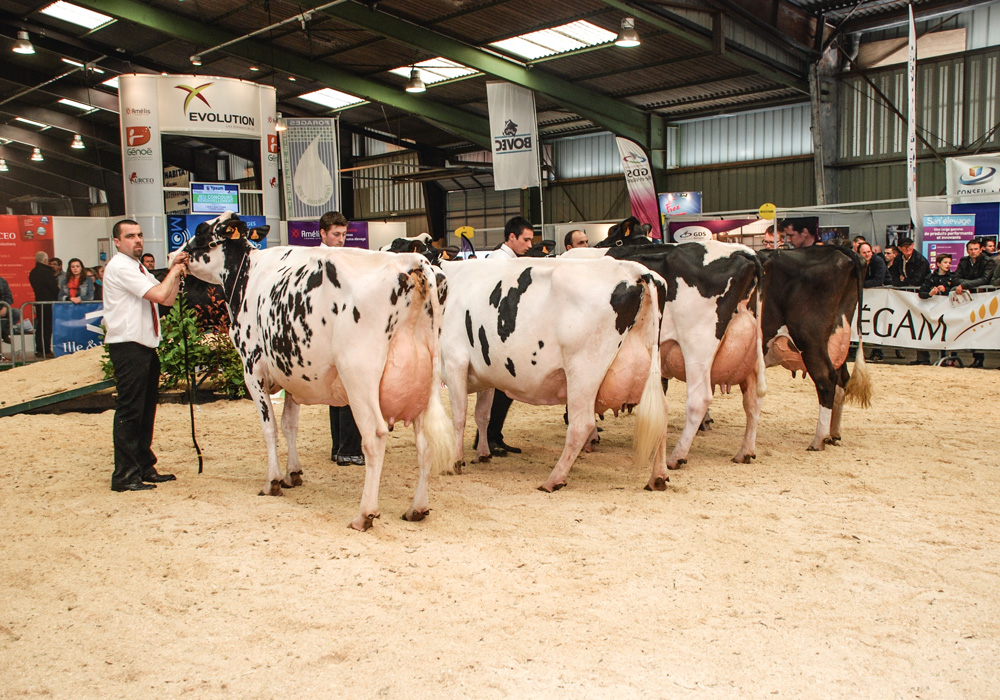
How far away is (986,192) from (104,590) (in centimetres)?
1476

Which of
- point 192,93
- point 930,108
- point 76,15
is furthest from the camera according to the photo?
point 76,15

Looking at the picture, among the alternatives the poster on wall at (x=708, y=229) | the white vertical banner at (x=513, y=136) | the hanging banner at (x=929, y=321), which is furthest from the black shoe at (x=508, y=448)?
the poster on wall at (x=708, y=229)

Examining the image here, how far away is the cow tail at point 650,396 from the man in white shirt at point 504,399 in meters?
1.67

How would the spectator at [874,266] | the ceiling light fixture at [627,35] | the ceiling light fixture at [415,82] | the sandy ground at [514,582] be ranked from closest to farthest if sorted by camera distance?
the sandy ground at [514,582], the spectator at [874,266], the ceiling light fixture at [627,35], the ceiling light fixture at [415,82]

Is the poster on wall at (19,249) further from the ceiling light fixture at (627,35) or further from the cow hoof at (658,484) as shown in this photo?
the cow hoof at (658,484)

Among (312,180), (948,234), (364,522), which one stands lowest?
(364,522)

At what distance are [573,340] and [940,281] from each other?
9.32m

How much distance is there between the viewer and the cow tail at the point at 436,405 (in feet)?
15.8

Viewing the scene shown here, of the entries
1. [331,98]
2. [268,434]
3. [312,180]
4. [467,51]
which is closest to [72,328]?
[312,180]

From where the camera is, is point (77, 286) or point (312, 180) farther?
point (312, 180)

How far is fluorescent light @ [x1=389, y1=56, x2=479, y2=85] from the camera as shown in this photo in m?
21.2

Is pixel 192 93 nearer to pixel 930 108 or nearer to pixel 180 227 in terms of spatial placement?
pixel 180 227

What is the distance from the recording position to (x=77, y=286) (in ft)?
50.3

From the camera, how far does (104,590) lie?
152 inches
